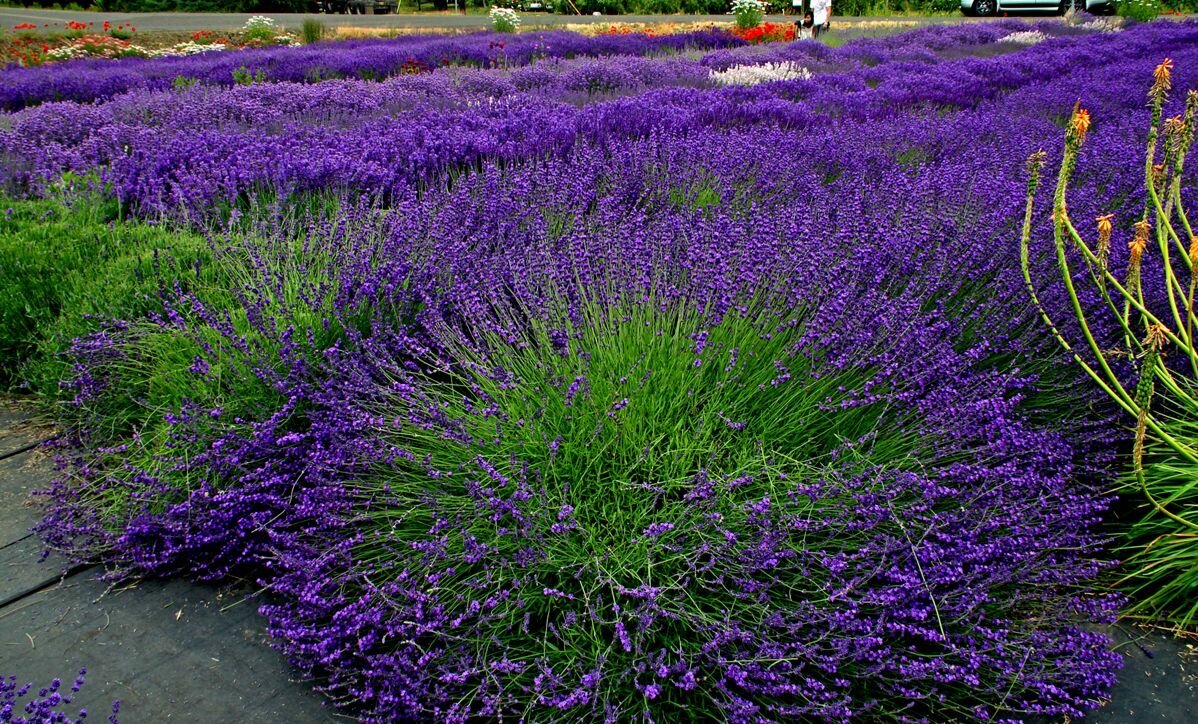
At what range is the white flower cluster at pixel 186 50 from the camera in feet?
44.4

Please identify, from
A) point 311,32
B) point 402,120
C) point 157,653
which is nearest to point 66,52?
point 311,32

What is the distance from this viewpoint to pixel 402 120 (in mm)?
5547

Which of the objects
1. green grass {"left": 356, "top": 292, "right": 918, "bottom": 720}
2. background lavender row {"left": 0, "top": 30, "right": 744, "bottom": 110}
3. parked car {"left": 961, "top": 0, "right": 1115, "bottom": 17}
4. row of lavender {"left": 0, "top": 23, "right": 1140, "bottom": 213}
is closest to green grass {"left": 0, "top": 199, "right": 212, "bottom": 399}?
row of lavender {"left": 0, "top": 23, "right": 1140, "bottom": 213}

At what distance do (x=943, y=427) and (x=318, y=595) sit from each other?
1.67 meters

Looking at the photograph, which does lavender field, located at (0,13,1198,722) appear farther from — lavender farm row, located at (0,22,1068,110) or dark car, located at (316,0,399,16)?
dark car, located at (316,0,399,16)

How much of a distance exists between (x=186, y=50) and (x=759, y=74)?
1066cm

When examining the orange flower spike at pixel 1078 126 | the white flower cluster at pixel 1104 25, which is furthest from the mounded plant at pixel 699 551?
the white flower cluster at pixel 1104 25

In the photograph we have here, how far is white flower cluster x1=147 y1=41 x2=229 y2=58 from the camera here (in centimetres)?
1355

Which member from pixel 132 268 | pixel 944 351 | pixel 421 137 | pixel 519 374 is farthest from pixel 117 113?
pixel 944 351

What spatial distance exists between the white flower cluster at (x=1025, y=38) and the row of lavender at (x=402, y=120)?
3867mm

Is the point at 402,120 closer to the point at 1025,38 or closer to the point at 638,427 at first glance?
the point at 638,427

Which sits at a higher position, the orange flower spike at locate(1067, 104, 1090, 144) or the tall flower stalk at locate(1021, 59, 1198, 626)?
the orange flower spike at locate(1067, 104, 1090, 144)

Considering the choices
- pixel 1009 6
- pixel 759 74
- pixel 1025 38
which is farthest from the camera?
pixel 1009 6

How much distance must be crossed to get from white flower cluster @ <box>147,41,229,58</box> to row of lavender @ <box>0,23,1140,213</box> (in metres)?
7.69
